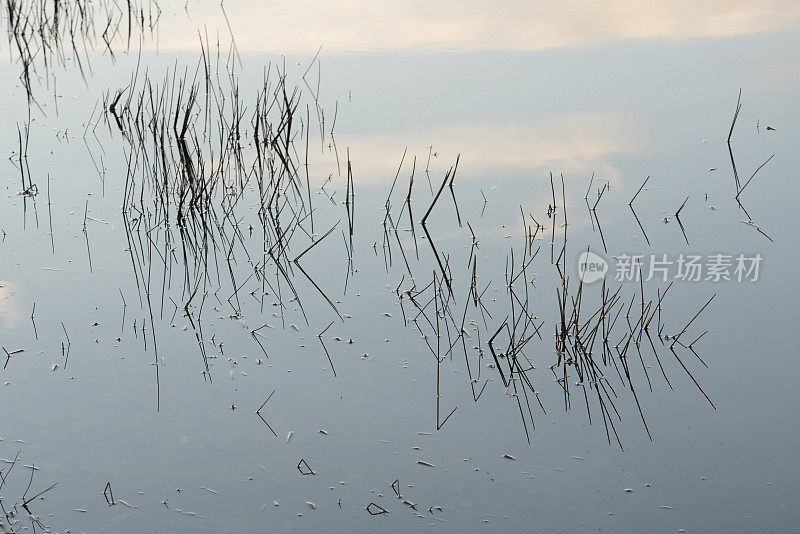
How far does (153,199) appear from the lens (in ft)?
15.2

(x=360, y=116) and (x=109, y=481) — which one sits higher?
(x=360, y=116)

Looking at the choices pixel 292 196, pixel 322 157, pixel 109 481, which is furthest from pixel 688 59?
pixel 109 481

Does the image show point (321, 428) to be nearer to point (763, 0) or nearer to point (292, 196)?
point (292, 196)

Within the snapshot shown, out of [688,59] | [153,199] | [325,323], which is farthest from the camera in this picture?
[688,59]

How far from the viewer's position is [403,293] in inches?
148

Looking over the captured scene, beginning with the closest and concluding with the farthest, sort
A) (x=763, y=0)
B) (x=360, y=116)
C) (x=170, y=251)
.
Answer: (x=170, y=251) → (x=360, y=116) → (x=763, y=0)

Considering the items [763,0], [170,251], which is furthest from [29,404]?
[763,0]

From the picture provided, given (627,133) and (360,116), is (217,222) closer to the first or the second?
(360,116)

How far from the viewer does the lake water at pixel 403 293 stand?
2668mm

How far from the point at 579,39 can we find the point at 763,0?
2.17 m

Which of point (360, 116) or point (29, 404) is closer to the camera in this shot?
point (29, 404)

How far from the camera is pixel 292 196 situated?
4691 mm

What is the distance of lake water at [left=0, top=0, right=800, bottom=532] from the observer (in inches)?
105

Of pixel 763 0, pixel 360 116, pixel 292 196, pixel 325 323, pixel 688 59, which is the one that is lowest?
pixel 325 323
